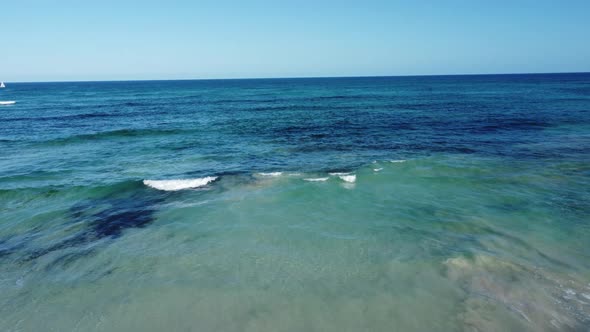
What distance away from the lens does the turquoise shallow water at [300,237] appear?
8.36 m

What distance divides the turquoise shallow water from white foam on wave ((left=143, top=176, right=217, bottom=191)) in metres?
0.12

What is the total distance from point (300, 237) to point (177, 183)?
9.15m

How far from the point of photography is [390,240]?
465 inches

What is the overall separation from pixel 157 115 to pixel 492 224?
4380cm

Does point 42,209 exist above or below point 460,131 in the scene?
below

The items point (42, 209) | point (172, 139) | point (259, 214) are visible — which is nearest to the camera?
point (259, 214)

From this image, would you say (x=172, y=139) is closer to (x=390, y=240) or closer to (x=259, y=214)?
(x=259, y=214)

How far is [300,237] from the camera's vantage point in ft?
40.4

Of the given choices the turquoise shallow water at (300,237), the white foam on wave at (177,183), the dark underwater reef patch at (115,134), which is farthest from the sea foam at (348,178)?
the dark underwater reef patch at (115,134)

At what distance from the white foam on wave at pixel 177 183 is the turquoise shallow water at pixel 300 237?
12cm

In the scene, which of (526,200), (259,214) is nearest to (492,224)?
(526,200)

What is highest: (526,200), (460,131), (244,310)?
(460,131)

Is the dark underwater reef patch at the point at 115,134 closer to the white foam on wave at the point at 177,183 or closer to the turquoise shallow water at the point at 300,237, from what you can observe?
the turquoise shallow water at the point at 300,237

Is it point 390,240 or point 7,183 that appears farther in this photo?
point 7,183
